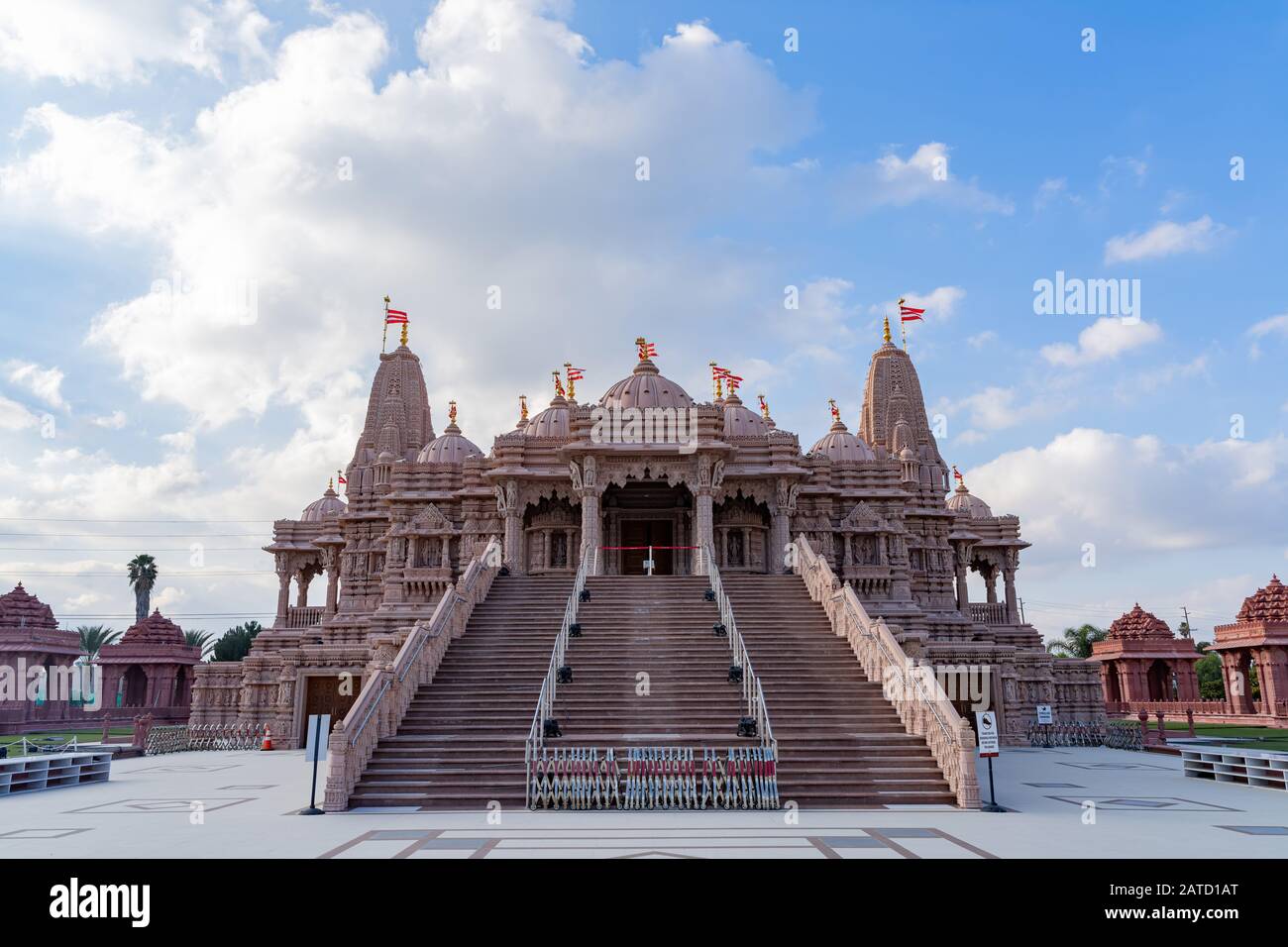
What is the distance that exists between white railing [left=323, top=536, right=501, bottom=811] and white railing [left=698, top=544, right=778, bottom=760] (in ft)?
23.1

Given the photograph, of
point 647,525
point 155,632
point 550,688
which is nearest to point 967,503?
point 647,525

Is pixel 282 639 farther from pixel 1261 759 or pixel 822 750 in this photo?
pixel 1261 759

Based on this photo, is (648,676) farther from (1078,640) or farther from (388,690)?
(1078,640)

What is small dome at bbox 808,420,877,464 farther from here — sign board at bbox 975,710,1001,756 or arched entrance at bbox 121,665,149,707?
arched entrance at bbox 121,665,149,707

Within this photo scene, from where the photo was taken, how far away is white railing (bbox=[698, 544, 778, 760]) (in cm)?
1738

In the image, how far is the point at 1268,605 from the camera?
156ft

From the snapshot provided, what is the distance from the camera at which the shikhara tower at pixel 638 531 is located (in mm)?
31656

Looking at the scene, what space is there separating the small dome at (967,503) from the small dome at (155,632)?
4749 centimetres

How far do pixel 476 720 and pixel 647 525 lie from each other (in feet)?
58.1

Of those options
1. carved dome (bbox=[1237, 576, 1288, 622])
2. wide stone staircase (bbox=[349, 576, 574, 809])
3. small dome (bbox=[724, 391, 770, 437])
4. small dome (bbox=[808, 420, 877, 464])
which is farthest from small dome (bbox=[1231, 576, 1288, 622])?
wide stone staircase (bbox=[349, 576, 574, 809])

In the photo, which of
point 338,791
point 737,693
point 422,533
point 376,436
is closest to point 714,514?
point 422,533

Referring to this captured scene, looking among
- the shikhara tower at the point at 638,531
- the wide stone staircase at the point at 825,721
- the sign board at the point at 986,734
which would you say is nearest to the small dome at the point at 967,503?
the shikhara tower at the point at 638,531
